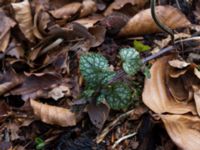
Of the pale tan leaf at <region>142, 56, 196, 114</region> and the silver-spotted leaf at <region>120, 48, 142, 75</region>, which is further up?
the silver-spotted leaf at <region>120, 48, 142, 75</region>

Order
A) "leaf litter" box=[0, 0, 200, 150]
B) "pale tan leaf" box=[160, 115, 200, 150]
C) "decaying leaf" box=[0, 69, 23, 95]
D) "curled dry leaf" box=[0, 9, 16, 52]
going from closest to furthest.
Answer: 1. "pale tan leaf" box=[160, 115, 200, 150]
2. "leaf litter" box=[0, 0, 200, 150]
3. "decaying leaf" box=[0, 69, 23, 95]
4. "curled dry leaf" box=[0, 9, 16, 52]

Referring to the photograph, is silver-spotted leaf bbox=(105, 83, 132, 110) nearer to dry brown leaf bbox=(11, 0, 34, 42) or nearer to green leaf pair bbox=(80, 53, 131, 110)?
green leaf pair bbox=(80, 53, 131, 110)

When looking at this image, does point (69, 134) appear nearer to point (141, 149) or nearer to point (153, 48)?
point (141, 149)

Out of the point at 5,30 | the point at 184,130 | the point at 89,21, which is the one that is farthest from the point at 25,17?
the point at 184,130

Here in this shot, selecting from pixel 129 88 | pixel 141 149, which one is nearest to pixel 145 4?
pixel 129 88

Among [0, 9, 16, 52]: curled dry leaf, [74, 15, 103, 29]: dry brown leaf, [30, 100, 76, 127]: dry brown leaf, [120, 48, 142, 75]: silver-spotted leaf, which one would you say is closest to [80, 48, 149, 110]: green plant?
[120, 48, 142, 75]: silver-spotted leaf

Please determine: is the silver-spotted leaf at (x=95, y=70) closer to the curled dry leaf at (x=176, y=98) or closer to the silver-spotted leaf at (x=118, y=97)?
the silver-spotted leaf at (x=118, y=97)

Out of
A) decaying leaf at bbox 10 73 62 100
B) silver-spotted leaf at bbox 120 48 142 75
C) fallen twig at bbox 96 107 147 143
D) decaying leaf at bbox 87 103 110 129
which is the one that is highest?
silver-spotted leaf at bbox 120 48 142 75
